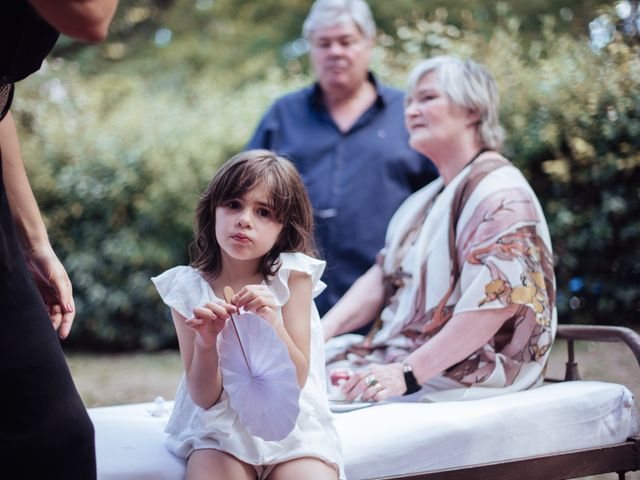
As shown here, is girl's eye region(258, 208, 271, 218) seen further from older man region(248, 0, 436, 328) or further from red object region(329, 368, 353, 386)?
older man region(248, 0, 436, 328)

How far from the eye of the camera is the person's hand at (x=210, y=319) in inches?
70.3

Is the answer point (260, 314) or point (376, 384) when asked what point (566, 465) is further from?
point (260, 314)

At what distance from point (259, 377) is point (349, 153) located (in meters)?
2.34

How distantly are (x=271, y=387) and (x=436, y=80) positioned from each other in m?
1.60

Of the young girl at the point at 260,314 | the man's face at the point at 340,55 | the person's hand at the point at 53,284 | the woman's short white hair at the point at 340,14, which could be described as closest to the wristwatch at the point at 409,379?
the young girl at the point at 260,314

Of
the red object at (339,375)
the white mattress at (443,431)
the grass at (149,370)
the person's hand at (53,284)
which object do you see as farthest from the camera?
the grass at (149,370)

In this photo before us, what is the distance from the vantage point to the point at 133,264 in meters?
6.97

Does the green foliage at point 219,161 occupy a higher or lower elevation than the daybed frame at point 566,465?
higher

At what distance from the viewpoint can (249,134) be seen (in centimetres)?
680

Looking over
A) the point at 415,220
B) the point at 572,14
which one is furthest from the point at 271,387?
the point at 572,14

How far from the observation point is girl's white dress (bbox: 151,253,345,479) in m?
2.02

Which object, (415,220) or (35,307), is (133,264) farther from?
(35,307)

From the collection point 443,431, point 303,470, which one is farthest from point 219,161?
point 303,470

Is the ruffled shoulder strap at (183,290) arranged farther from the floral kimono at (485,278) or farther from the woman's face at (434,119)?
the woman's face at (434,119)
